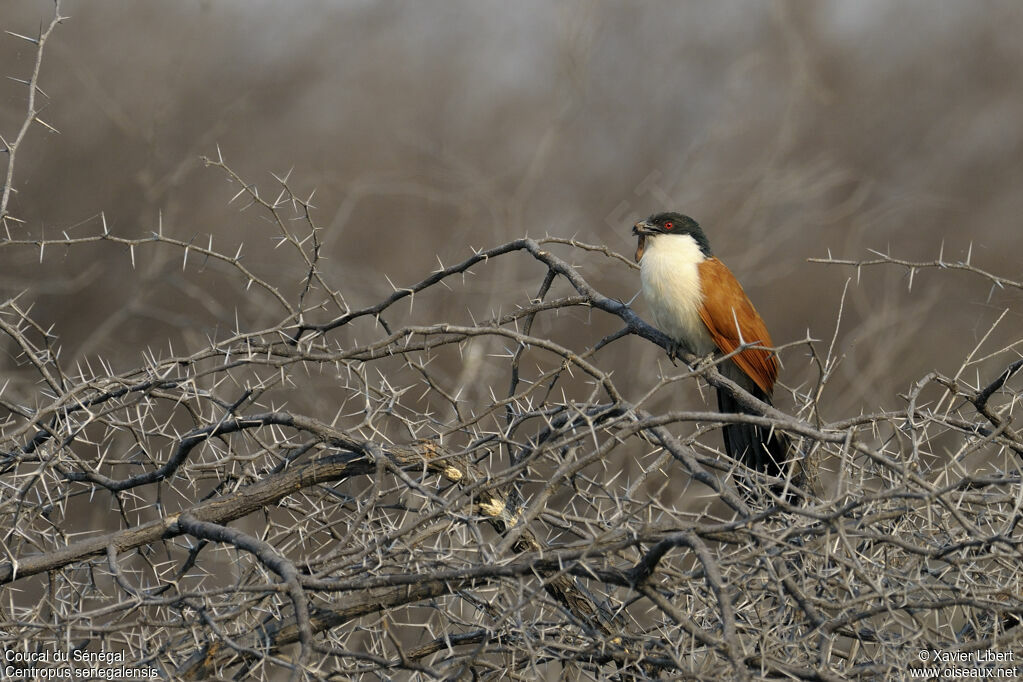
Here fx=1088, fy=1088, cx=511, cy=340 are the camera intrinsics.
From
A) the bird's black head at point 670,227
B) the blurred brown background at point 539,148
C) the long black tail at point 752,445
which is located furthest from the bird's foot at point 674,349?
the blurred brown background at point 539,148

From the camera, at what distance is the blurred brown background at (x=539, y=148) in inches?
347

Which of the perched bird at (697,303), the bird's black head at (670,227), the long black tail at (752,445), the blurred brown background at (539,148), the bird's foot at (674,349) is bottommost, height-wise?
the long black tail at (752,445)

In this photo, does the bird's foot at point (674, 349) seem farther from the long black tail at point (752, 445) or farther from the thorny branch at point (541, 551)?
the thorny branch at point (541, 551)

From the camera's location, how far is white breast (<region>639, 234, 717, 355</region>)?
3.68 meters

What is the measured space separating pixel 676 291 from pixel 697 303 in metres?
0.08

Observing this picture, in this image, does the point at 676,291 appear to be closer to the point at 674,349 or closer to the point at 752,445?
the point at 674,349

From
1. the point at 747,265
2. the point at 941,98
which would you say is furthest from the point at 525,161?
the point at 941,98

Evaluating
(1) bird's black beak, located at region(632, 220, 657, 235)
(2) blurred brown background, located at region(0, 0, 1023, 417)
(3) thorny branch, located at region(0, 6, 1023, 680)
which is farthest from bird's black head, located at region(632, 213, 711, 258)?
Answer: (2) blurred brown background, located at region(0, 0, 1023, 417)

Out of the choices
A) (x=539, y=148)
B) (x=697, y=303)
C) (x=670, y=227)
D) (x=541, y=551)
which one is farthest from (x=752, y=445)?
(x=539, y=148)

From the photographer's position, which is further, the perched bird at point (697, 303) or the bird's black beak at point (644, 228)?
the bird's black beak at point (644, 228)

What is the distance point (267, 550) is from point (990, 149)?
49.0 ft

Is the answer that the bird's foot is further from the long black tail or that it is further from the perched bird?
the long black tail

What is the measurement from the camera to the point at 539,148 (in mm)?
7879

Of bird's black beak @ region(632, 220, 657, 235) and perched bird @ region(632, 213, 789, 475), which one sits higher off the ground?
bird's black beak @ region(632, 220, 657, 235)
